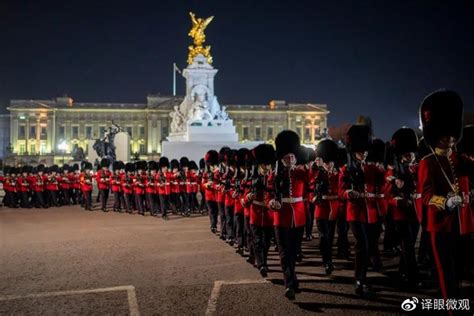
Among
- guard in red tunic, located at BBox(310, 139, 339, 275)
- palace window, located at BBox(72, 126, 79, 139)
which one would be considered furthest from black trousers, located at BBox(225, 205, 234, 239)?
palace window, located at BBox(72, 126, 79, 139)

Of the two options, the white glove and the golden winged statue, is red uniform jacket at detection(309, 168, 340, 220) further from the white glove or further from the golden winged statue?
the golden winged statue

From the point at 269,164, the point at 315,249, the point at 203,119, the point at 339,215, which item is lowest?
the point at 315,249

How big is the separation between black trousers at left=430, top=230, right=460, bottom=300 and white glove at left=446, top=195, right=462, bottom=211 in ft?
0.94

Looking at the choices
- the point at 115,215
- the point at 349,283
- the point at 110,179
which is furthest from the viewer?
the point at 110,179

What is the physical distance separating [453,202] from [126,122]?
10156 centimetres

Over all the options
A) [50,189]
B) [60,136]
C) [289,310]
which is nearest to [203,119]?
[50,189]

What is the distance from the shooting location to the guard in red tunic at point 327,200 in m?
7.77

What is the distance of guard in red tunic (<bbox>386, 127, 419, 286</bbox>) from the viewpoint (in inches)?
268

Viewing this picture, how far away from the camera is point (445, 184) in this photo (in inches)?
184

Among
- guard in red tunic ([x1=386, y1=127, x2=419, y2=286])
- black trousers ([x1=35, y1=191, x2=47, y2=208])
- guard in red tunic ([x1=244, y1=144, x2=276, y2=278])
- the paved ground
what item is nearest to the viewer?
the paved ground

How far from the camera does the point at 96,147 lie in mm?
28641

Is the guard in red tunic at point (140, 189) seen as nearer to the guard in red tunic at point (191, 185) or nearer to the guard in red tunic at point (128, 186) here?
the guard in red tunic at point (128, 186)

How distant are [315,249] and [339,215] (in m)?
Result: 1.73

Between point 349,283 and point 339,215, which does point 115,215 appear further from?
point 349,283
